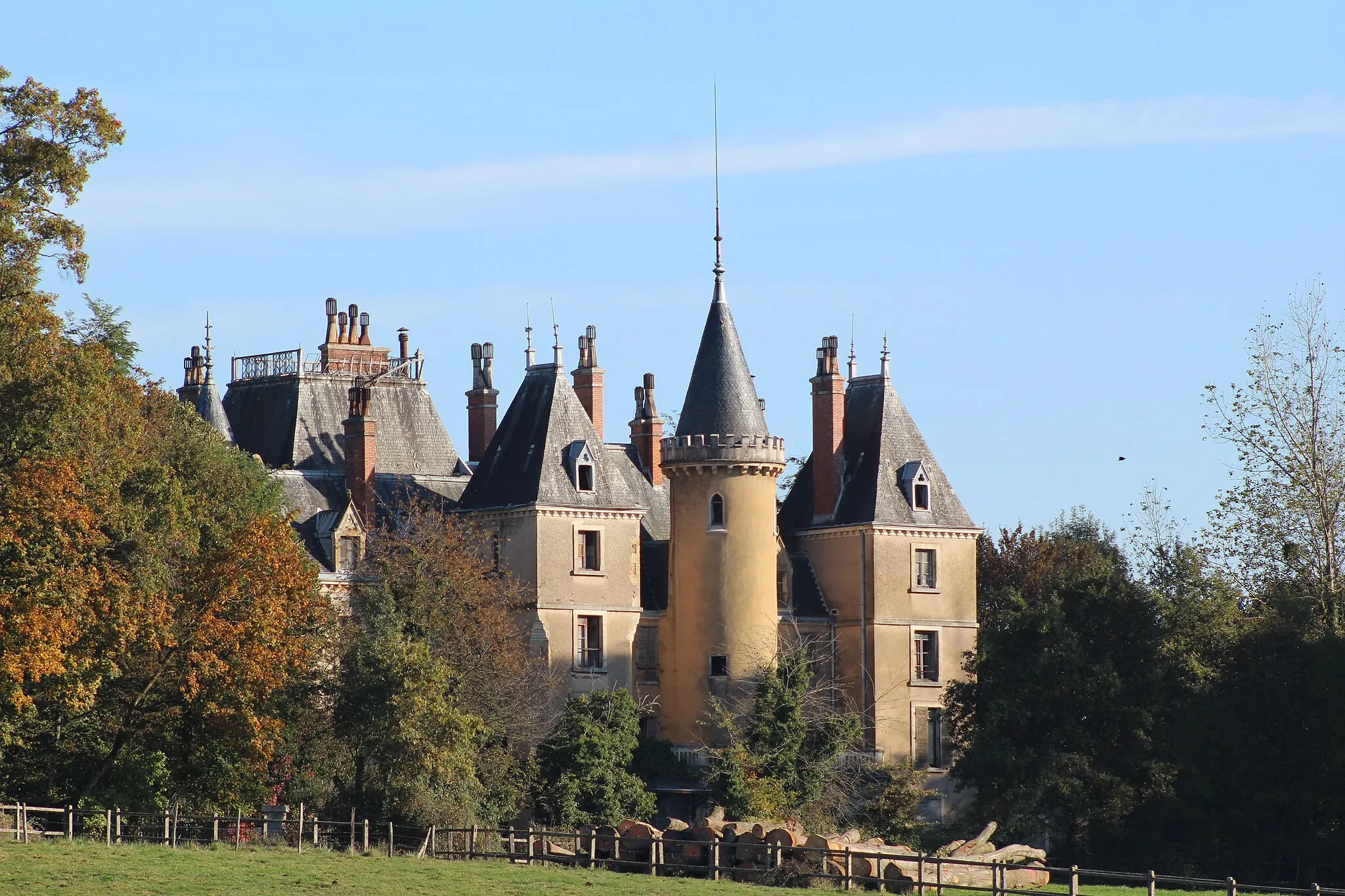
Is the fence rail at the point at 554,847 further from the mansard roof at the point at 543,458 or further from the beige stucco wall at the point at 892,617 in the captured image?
the beige stucco wall at the point at 892,617

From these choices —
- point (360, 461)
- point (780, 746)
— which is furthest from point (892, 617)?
point (360, 461)

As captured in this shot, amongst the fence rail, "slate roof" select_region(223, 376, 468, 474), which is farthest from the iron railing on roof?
the fence rail

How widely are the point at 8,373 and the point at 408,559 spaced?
16.1 metres

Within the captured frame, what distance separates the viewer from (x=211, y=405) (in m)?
69.5

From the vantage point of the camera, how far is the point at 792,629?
212ft

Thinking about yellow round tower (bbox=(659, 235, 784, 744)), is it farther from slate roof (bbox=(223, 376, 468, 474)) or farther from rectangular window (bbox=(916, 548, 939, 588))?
slate roof (bbox=(223, 376, 468, 474))

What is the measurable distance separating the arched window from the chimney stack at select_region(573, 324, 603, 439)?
195 inches

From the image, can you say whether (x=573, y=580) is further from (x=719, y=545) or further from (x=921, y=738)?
(x=921, y=738)

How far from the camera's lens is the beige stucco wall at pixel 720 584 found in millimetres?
61906

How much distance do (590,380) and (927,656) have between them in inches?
479

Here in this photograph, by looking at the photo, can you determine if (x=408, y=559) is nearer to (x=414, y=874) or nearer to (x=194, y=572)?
(x=194, y=572)

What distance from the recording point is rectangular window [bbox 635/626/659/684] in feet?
208

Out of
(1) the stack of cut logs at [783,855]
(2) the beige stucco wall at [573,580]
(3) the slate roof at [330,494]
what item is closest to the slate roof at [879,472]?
(2) the beige stucco wall at [573,580]

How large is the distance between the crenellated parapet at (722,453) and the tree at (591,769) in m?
7.17
